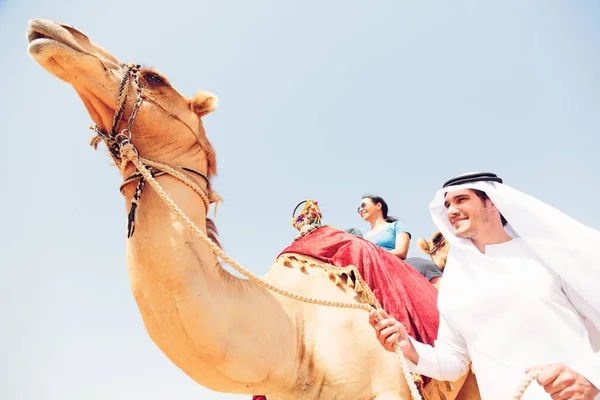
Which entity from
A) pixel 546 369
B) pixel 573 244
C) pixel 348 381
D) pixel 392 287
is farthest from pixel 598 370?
pixel 392 287

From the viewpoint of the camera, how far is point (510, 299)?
227 centimetres

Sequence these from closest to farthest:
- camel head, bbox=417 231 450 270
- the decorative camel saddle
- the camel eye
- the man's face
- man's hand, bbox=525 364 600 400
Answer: man's hand, bbox=525 364 600 400 < the man's face < the camel eye < the decorative camel saddle < camel head, bbox=417 231 450 270

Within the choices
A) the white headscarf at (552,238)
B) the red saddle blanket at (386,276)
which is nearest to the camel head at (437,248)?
the red saddle blanket at (386,276)

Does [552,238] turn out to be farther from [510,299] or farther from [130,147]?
[130,147]

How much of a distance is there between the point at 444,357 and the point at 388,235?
139 inches

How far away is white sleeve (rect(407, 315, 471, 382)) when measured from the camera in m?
2.35

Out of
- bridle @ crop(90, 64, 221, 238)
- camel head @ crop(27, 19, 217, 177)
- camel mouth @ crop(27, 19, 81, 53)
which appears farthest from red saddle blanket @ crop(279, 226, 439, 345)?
camel mouth @ crop(27, 19, 81, 53)

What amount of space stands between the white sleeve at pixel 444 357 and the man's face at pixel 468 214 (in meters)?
0.49

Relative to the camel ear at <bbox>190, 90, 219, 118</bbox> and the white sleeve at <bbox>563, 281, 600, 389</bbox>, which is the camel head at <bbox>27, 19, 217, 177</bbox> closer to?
the camel ear at <bbox>190, 90, 219, 118</bbox>

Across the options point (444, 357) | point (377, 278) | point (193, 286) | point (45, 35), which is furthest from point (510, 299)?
point (45, 35)

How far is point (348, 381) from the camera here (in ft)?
9.31

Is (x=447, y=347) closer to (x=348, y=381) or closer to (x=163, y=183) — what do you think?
(x=348, y=381)

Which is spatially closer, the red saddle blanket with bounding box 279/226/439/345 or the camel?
the camel

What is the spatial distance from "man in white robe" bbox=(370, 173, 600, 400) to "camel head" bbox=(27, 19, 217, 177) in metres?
1.55
